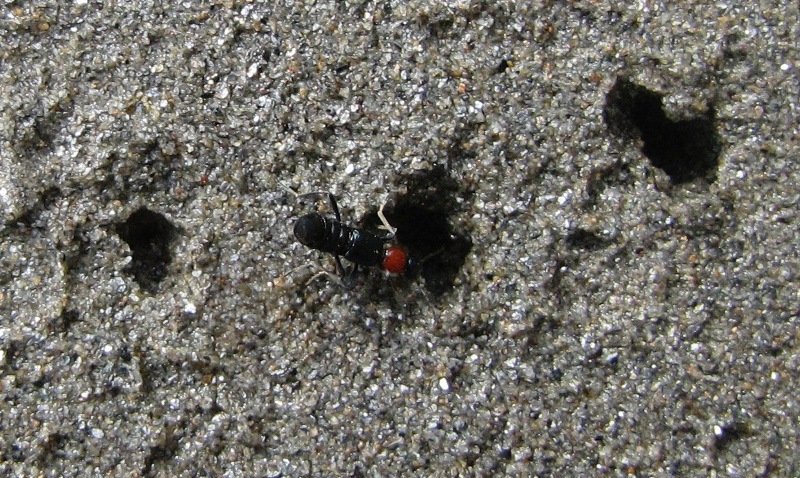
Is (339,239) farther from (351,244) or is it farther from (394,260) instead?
(394,260)

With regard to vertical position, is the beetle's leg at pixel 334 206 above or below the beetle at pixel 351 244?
above

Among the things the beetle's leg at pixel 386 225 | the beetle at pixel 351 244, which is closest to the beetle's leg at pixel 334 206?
the beetle at pixel 351 244

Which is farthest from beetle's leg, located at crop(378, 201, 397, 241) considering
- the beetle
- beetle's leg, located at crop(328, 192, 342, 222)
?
beetle's leg, located at crop(328, 192, 342, 222)

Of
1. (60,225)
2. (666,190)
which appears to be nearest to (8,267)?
(60,225)

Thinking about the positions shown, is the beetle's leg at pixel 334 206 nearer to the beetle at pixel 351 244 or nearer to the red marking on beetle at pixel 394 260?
the beetle at pixel 351 244

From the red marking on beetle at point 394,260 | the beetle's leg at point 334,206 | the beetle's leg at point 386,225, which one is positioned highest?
the beetle's leg at point 334,206

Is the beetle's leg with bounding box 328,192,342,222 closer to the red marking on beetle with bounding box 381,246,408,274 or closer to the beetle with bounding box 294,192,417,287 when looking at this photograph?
the beetle with bounding box 294,192,417,287

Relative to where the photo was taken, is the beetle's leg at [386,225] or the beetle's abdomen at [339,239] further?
the beetle's leg at [386,225]

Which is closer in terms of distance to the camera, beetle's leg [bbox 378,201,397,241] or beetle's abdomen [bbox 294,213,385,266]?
beetle's abdomen [bbox 294,213,385,266]
